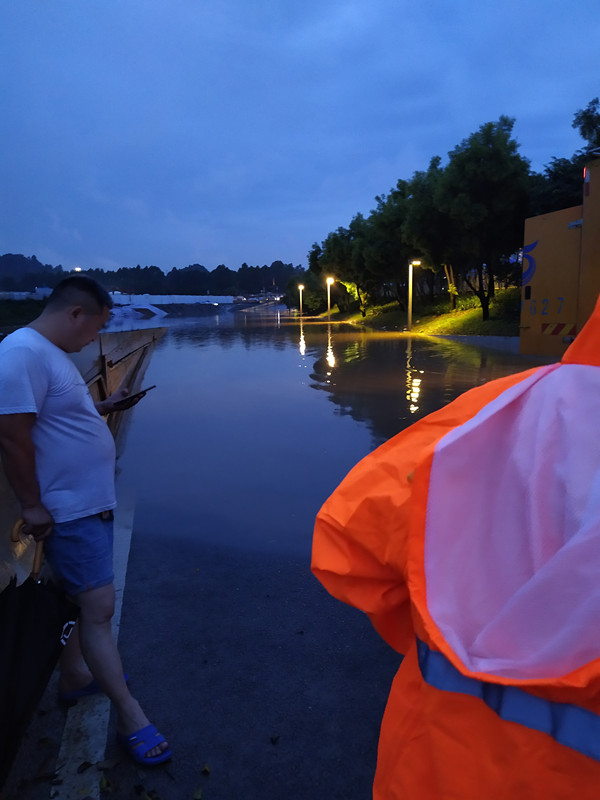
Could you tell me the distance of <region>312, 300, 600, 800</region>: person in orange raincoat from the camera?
104 centimetres

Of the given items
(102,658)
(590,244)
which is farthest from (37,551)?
(590,244)

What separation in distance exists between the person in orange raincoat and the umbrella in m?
1.23

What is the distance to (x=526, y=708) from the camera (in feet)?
3.54

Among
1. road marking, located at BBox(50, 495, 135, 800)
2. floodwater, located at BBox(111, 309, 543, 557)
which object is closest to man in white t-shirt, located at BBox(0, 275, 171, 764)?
road marking, located at BBox(50, 495, 135, 800)

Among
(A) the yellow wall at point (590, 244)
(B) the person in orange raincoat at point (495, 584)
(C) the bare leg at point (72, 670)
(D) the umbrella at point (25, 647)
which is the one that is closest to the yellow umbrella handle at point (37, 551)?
(D) the umbrella at point (25, 647)

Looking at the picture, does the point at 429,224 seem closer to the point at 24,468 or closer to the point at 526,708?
the point at 24,468

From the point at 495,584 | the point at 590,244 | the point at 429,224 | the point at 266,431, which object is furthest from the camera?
the point at 429,224

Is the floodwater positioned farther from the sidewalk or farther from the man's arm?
the man's arm

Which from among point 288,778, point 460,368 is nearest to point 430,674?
point 288,778

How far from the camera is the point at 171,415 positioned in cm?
952

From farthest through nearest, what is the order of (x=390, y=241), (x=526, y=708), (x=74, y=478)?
(x=390, y=241) < (x=74, y=478) < (x=526, y=708)

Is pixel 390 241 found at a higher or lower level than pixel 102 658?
higher

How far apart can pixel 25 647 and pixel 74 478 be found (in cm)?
Result: 62

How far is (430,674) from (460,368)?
531 inches
